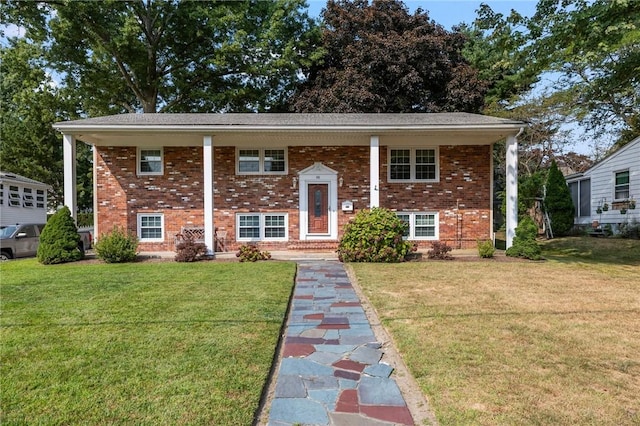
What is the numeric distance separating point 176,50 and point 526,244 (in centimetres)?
2083

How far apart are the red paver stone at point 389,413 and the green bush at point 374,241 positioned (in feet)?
24.1

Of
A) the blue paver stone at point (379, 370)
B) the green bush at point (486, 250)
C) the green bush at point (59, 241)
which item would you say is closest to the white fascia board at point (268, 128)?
the green bush at point (59, 241)

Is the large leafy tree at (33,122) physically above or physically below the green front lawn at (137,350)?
above

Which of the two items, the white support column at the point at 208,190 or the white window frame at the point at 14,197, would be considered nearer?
the white support column at the point at 208,190

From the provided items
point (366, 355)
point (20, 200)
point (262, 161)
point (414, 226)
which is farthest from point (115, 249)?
point (20, 200)

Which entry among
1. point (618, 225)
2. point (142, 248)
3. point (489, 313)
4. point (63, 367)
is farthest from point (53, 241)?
point (618, 225)

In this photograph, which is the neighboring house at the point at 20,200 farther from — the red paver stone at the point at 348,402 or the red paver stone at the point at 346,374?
the red paver stone at the point at 348,402

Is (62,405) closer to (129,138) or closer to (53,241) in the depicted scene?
(53,241)

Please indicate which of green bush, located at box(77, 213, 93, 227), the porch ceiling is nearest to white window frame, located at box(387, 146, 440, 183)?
the porch ceiling

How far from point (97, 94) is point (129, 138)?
12.9 m

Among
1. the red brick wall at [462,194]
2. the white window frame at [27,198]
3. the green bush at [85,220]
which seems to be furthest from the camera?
the green bush at [85,220]

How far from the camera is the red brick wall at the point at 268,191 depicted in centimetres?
1273

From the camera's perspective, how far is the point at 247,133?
11.2 metres

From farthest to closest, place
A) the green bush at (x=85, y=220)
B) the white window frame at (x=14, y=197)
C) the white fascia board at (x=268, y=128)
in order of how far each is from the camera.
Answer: the green bush at (x=85, y=220) < the white window frame at (x=14, y=197) < the white fascia board at (x=268, y=128)
